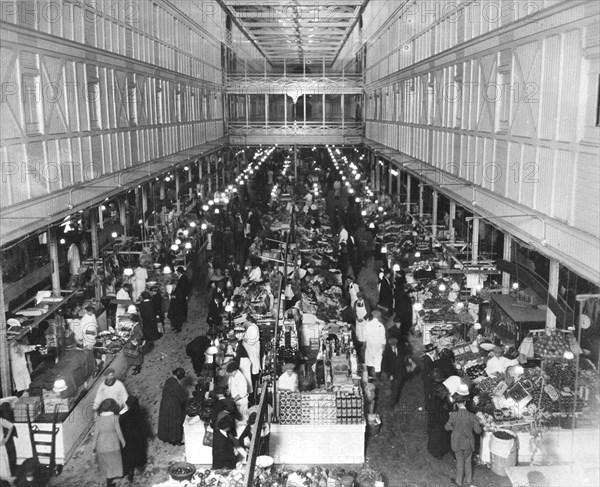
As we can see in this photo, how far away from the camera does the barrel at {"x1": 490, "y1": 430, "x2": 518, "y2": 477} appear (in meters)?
10.7

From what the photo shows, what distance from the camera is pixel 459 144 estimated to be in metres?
17.5

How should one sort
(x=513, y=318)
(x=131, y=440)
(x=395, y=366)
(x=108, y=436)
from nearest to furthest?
1. (x=108, y=436)
2. (x=131, y=440)
3. (x=513, y=318)
4. (x=395, y=366)

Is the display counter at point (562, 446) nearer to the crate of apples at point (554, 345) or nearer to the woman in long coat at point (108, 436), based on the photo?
the crate of apples at point (554, 345)

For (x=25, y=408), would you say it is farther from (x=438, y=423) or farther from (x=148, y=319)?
(x=438, y=423)

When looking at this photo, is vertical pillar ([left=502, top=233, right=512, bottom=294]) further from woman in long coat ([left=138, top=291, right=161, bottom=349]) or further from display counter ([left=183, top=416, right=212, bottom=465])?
woman in long coat ([left=138, top=291, right=161, bottom=349])

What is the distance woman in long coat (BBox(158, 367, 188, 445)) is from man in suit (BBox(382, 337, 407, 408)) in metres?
4.16

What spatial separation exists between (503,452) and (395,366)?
3007 millimetres

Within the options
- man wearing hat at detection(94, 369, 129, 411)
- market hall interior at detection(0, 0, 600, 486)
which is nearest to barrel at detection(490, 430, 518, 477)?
market hall interior at detection(0, 0, 600, 486)

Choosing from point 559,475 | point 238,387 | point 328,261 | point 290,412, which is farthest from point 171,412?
point 328,261

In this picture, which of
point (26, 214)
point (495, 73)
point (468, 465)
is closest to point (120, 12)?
point (26, 214)

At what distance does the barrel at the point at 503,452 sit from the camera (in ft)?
35.0

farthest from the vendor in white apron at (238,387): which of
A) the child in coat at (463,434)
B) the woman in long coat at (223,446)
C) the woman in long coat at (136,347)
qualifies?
the woman in long coat at (136,347)

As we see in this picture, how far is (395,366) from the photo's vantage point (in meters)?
13.2

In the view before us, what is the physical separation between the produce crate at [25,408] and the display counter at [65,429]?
78 mm
